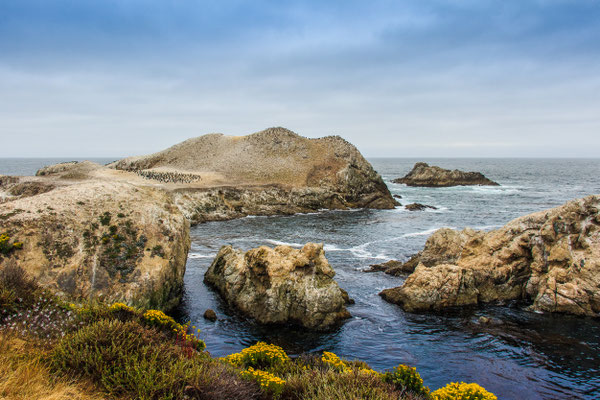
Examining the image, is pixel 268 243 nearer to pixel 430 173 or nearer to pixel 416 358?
pixel 416 358

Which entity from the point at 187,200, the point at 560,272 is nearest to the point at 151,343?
the point at 560,272

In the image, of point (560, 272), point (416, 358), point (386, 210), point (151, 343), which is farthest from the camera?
point (386, 210)

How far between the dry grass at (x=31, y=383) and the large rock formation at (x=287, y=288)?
1365 cm

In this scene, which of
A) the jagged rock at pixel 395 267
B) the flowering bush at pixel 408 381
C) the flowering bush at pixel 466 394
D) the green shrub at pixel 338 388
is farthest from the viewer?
the jagged rock at pixel 395 267

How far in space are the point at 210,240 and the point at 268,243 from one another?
679 centimetres

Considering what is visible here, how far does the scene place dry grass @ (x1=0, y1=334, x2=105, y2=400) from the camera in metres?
7.66

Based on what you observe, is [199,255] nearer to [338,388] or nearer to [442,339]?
[442,339]

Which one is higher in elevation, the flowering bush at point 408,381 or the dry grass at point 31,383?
the dry grass at point 31,383

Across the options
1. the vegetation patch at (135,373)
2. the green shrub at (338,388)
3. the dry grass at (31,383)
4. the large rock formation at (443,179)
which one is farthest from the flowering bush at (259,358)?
the large rock formation at (443,179)

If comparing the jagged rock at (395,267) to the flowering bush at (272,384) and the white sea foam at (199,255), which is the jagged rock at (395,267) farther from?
the flowering bush at (272,384)

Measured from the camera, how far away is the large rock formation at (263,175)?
63.6 metres

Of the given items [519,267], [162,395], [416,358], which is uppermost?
[162,395]

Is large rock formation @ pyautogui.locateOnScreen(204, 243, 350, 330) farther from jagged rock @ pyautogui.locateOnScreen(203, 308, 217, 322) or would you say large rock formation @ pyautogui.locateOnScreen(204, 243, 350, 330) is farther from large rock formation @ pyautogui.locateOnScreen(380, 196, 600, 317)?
large rock formation @ pyautogui.locateOnScreen(380, 196, 600, 317)

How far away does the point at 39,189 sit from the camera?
5238 cm
